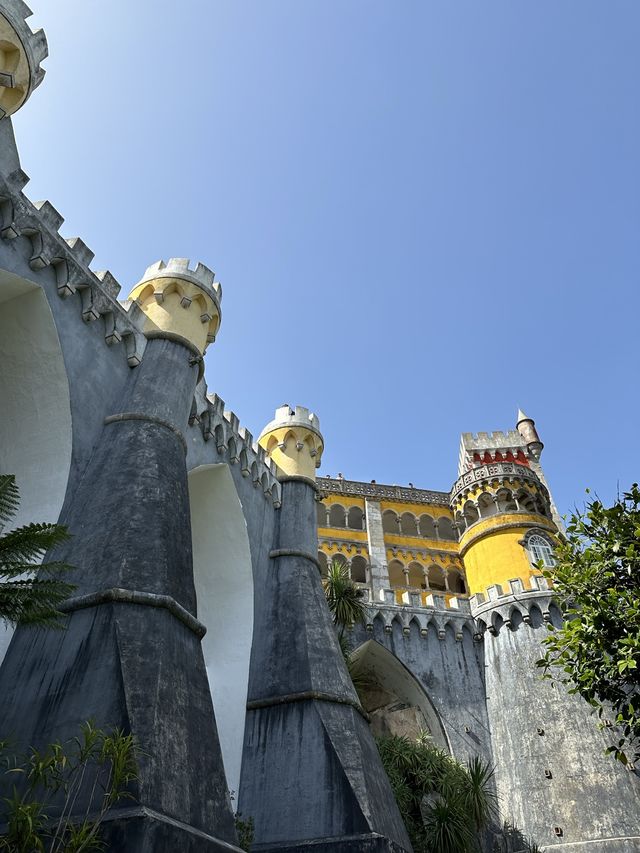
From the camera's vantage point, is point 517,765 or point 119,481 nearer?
point 119,481

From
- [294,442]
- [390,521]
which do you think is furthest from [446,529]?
[294,442]

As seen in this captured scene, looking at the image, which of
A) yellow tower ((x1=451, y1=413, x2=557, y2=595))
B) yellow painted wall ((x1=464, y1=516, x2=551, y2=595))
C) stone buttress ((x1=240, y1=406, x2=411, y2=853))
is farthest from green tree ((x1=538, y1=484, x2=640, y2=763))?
yellow painted wall ((x1=464, y1=516, x2=551, y2=595))

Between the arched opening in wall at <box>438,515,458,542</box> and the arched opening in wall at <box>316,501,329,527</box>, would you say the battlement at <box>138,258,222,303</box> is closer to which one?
the arched opening in wall at <box>316,501,329,527</box>

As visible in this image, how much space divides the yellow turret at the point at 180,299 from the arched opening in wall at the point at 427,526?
32468mm

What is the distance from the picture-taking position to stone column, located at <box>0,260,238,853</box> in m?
6.77

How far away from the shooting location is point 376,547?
4150 centimetres

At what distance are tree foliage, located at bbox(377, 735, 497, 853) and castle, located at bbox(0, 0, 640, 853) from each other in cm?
261

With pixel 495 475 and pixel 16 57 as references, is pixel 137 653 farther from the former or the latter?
pixel 495 475

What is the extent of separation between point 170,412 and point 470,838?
13457 mm

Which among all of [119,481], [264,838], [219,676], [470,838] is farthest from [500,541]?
[119,481]

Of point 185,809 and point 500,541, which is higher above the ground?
point 500,541

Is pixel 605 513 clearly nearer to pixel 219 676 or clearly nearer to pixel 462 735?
pixel 219 676

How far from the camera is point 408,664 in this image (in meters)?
23.9

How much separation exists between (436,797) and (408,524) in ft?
82.2
